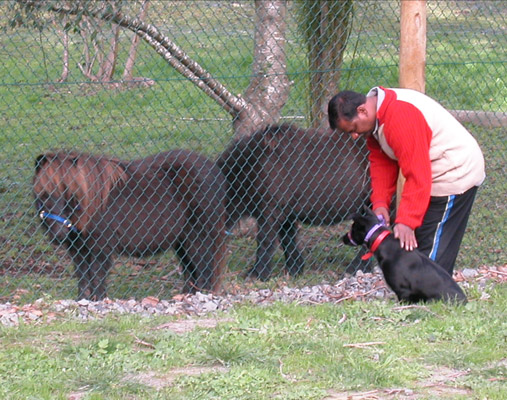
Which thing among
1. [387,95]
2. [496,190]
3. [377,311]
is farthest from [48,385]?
[496,190]

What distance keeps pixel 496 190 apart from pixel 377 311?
192 inches

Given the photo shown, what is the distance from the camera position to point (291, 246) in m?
7.55

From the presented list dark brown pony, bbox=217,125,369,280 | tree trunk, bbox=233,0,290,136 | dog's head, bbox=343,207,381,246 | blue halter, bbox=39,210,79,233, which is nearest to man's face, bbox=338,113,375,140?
dog's head, bbox=343,207,381,246

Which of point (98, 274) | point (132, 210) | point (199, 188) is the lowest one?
point (98, 274)

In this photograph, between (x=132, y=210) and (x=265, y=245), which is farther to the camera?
(x=265, y=245)

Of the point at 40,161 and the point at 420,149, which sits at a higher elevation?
the point at 420,149

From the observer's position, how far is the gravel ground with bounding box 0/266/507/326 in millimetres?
4902

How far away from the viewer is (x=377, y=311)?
4.66m

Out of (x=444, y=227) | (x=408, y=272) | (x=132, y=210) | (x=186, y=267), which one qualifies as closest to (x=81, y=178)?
(x=132, y=210)

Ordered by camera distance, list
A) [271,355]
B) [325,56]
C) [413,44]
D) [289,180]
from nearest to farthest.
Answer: [271,355]
[413,44]
[289,180]
[325,56]

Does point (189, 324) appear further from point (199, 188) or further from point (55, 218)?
point (199, 188)

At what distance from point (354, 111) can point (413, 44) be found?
123 cm

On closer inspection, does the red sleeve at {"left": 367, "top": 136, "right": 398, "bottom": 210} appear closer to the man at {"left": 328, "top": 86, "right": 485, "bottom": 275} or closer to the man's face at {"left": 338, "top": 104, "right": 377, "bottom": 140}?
the man at {"left": 328, "top": 86, "right": 485, "bottom": 275}

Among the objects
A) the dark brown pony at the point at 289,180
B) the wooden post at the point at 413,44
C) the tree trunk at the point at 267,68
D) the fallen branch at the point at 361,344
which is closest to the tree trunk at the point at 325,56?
the tree trunk at the point at 267,68
